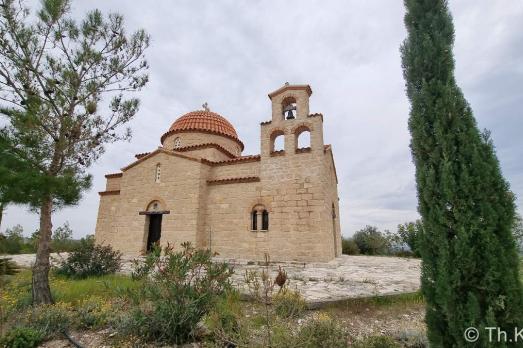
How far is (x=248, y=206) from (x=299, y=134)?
12.5ft

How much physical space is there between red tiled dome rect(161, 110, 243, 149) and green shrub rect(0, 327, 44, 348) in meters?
12.4

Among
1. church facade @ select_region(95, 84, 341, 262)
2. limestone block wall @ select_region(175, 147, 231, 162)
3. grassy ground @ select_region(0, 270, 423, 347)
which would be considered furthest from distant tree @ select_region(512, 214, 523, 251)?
limestone block wall @ select_region(175, 147, 231, 162)

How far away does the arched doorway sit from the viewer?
42.7 feet

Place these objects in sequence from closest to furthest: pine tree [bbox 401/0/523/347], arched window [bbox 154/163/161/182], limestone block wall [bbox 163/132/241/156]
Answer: pine tree [bbox 401/0/523/347], arched window [bbox 154/163/161/182], limestone block wall [bbox 163/132/241/156]

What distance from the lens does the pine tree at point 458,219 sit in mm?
2549

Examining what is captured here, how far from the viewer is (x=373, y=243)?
66.8 ft

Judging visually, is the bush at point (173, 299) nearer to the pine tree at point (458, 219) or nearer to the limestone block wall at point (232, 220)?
the pine tree at point (458, 219)

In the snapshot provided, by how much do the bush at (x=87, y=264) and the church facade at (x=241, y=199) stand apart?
3.90 m

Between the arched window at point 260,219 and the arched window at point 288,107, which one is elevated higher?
the arched window at point 288,107

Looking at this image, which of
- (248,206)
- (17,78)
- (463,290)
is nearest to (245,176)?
(248,206)

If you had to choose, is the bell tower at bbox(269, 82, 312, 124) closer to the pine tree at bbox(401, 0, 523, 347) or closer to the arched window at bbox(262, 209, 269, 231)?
the arched window at bbox(262, 209, 269, 231)

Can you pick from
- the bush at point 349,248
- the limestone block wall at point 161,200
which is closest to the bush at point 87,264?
the limestone block wall at point 161,200

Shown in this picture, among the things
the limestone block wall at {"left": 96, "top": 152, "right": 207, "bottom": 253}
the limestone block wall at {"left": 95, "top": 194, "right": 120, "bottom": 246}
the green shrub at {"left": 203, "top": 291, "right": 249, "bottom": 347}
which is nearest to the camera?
the green shrub at {"left": 203, "top": 291, "right": 249, "bottom": 347}

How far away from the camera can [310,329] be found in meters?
3.36
